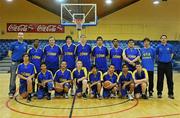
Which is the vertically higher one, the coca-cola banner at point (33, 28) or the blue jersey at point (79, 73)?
the coca-cola banner at point (33, 28)

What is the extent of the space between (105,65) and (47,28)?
13153mm

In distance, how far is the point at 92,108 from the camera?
6680 mm

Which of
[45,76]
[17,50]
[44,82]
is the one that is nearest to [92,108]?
[44,82]

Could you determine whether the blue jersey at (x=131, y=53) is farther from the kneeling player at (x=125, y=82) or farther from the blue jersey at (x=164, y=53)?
the blue jersey at (x=164, y=53)

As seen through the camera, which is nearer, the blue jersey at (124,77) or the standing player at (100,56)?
the blue jersey at (124,77)

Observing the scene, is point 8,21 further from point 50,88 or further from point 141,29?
point 50,88

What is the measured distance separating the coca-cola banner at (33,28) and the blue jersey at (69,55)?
12.8 m

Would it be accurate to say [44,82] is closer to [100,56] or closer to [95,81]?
[95,81]

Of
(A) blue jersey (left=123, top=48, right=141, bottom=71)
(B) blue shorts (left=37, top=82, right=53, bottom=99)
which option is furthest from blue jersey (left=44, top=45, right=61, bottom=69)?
(A) blue jersey (left=123, top=48, right=141, bottom=71)

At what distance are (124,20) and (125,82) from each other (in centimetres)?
1368

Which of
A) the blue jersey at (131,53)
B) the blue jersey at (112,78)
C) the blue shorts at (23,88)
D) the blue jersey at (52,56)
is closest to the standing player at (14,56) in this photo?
the blue shorts at (23,88)

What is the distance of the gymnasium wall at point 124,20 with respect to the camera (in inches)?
818

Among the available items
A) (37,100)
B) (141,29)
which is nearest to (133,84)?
(37,100)

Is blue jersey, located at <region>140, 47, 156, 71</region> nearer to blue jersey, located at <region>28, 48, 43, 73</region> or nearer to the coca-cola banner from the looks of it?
blue jersey, located at <region>28, 48, 43, 73</region>
